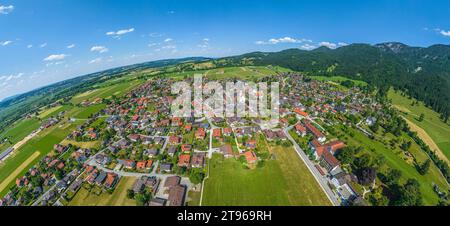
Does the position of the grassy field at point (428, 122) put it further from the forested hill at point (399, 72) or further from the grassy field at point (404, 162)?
the grassy field at point (404, 162)

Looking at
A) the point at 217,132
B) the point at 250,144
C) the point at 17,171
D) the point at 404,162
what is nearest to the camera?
the point at 404,162

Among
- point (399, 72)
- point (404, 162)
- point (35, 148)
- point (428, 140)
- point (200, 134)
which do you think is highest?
point (399, 72)

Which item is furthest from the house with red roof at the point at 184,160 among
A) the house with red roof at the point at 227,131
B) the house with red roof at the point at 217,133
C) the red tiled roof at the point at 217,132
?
the house with red roof at the point at 227,131

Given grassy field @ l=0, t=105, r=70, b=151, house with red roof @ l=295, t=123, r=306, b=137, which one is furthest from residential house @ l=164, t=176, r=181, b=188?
grassy field @ l=0, t=105, r=70, b=151

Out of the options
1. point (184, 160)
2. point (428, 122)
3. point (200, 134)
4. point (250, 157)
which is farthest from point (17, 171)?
point (428, 122)

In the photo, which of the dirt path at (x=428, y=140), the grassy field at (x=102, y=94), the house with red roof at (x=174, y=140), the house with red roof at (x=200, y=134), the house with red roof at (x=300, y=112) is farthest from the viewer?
the grassy field at (x=102, y=94)

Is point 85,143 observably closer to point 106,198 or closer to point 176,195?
point 106,198
